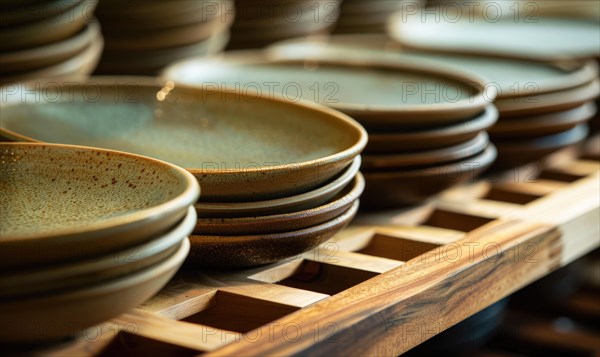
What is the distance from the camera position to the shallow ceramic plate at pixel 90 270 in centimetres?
49

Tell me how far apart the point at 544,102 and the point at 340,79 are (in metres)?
0.24

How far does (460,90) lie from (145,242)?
0.58 m

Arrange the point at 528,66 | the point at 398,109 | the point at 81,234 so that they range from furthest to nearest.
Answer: the point at 528,66 → the point at 398,109 → the point at 81,234

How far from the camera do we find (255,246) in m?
0.69

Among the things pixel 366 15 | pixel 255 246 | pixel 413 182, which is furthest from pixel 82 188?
pixel 366 15

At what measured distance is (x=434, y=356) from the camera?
126cm

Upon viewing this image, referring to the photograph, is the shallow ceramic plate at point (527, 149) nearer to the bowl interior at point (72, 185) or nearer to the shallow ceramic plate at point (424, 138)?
the shallow ceramic plate at point (424, 138)

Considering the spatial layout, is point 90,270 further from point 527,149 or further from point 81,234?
point 527,149

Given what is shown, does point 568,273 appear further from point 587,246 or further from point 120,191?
point 120,191

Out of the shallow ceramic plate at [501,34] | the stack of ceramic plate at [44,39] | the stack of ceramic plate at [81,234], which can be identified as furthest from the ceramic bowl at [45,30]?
the shallow ceramic plate at [501,34]

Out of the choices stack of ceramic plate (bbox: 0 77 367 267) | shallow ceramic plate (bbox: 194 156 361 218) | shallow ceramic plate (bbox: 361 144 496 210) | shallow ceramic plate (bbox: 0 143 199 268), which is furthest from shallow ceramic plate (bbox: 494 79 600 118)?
shallow ceramic plate (bbox: 0 143 199 268)

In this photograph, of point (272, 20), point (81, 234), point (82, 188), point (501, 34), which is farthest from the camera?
point (501, 34)

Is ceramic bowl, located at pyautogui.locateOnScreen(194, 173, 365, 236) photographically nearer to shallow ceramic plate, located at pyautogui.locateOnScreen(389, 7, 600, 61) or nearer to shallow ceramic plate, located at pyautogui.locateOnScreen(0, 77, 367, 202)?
shallow ceramic plate, located at pyautogui.locateOnScreen(0, 77, 367, 202)

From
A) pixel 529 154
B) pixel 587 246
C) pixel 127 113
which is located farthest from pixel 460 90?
pixel 127 113
